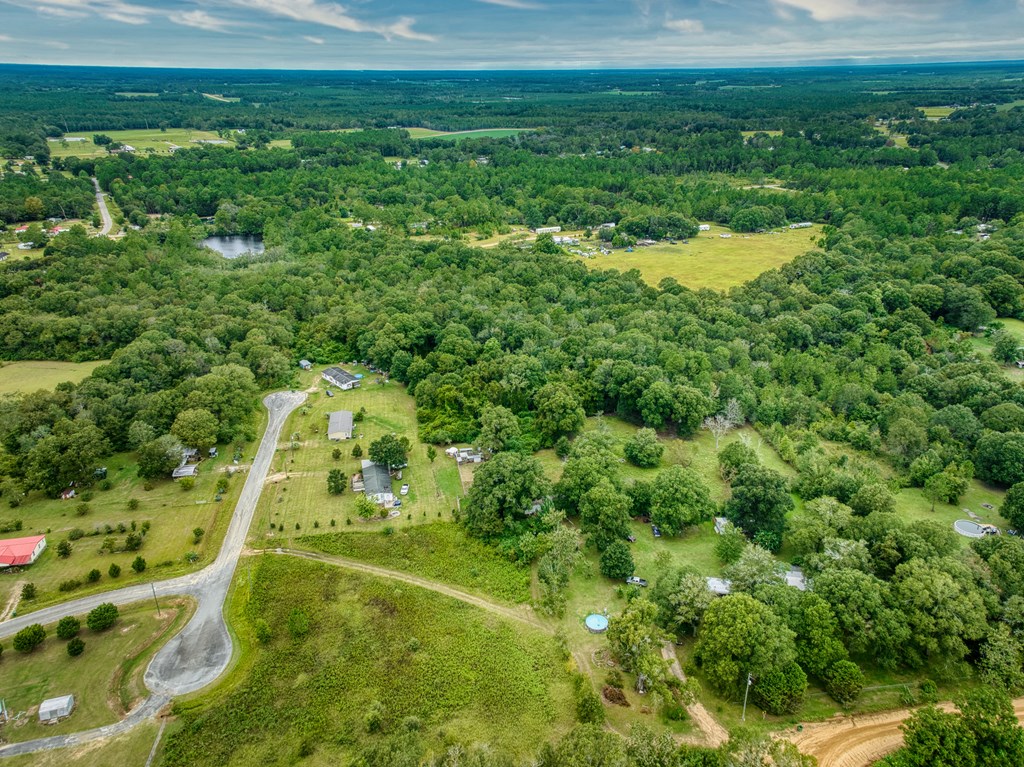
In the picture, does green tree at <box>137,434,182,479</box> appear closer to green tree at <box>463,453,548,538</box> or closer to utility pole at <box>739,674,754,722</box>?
green tree at <box>463,453,548,538</box>

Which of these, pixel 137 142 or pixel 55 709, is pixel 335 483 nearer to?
pixel 55 709

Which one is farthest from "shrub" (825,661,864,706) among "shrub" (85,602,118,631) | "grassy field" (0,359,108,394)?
"grassy field" (0,359,108,394)

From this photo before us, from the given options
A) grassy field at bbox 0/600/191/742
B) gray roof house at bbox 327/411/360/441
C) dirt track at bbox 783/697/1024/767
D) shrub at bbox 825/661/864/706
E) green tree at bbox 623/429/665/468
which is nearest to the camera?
dirt track at bbox 783/697/1024/767

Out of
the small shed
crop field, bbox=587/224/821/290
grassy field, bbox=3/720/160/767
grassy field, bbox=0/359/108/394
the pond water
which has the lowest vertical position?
grassy field, bbox=3/720/160/767

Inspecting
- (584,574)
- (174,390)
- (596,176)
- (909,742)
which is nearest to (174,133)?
(596,176)

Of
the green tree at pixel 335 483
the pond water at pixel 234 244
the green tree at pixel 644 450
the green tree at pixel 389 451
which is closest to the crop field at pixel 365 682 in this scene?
the green tree at pixel 335 483

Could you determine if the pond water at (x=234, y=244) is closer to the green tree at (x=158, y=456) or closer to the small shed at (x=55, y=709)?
the green tree at (x=158, y=456)

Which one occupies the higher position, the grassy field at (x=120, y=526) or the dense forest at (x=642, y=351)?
the dense forest at (x=642, y=351)

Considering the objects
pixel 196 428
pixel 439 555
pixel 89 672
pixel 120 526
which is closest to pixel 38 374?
pixel 196 428

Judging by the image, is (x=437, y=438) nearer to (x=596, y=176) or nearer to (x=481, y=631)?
(x=481, y=631)
